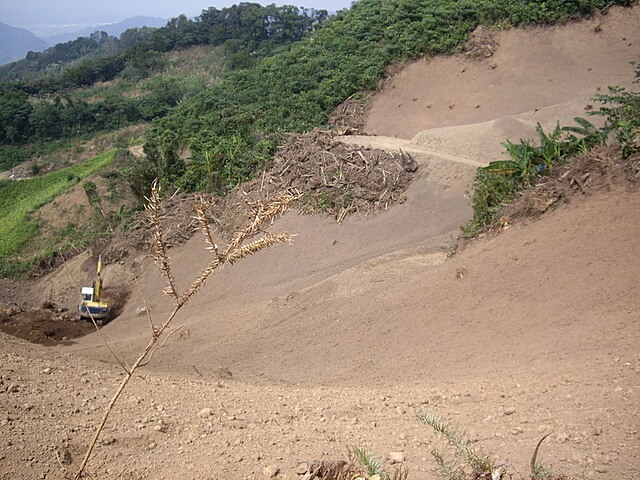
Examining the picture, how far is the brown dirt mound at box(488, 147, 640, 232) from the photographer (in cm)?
812

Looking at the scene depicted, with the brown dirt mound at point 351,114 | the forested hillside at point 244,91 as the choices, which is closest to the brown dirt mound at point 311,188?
the forested hillside at point 244,91

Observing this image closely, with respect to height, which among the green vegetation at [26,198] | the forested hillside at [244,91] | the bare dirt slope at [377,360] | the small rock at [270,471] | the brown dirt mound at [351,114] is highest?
the forested hillside at [244,91]

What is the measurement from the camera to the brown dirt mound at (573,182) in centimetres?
812

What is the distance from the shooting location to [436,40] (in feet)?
72.5

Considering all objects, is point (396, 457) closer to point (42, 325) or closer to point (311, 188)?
point (42, 325)

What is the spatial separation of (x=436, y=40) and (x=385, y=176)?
1065 centimetres

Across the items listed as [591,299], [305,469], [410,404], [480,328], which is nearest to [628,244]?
[591,299]

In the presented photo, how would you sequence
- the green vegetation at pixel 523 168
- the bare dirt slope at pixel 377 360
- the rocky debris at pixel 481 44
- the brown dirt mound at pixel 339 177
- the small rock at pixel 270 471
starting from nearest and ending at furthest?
1. the small rock at pixel 270 471
2. the bare dirt slope at pixel 377 360
3. the green vegetation at pixel 523 168
4. the brown dirt mound at pixel 339 177
5. the rocky debris at pixel 481 44

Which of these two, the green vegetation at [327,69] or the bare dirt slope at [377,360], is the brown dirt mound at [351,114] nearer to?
the green vegetation at [327,69]

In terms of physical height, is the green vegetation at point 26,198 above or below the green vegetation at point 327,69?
below

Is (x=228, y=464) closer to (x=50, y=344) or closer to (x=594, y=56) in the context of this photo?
(x=50, y=344)

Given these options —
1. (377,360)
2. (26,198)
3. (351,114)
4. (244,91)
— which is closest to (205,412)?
(377,360)

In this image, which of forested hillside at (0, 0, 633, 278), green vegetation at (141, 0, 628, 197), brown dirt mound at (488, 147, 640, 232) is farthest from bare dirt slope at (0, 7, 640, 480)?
green vegetation at (141, 0, 628, 197)

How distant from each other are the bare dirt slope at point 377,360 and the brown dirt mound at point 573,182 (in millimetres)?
221
